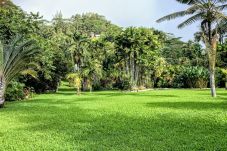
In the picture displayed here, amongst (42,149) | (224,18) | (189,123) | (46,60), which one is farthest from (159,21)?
(42,149)

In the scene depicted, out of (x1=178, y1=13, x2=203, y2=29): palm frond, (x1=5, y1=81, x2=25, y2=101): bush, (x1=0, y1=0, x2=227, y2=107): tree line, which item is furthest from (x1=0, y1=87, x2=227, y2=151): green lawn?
(x1=0, y1=0, x2=227, y2=107): tree line

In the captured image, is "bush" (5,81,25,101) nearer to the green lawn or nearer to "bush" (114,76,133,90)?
the green lawn

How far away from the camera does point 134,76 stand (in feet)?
125

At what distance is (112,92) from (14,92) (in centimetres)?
985

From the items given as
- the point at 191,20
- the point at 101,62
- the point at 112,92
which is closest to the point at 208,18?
the point at 191,20

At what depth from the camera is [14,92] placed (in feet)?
83.0

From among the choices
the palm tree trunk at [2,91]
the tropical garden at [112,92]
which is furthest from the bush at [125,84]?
the palm tree trunk at [2,91]

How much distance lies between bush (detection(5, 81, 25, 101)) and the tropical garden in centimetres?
7

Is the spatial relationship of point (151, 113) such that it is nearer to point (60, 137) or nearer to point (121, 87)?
point (60, 137)

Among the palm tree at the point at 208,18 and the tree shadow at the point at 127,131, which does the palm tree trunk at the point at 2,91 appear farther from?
the palm tree at the point at 208,18

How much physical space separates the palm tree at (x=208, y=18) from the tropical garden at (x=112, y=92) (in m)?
0.06

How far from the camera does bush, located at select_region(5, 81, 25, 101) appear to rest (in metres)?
24.9

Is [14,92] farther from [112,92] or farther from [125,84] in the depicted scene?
[125,84]

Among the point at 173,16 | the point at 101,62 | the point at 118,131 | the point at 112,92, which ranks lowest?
the point at 118,131
